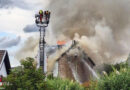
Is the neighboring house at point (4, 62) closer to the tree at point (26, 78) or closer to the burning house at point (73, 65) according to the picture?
the tree at point (26, 78)

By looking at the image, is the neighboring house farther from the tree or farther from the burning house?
the burning house

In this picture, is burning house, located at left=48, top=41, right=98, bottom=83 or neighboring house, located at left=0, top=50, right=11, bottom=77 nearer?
neighboring house, located at left=0, top=50, right=11, bottom=77

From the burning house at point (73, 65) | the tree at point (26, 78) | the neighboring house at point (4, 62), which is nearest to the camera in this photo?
the tree at point (26, 78)

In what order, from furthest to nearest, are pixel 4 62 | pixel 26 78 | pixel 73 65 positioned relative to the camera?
1. pixel 73 65
2. pixel 4 62
3. pixel 26 78

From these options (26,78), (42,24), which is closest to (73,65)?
(42,24)

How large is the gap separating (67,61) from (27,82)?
38.3 m

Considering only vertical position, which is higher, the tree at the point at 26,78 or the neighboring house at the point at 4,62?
the neighboring house at the point at 4,62

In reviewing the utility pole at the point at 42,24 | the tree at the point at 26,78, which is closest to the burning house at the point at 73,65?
the utility pole at the point at 42,24

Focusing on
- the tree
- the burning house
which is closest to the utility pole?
the burning house

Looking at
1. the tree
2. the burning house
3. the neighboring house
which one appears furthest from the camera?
the burning house

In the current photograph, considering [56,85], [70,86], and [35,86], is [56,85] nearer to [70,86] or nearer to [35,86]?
[70,86]

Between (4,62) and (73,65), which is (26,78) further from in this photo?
(73,65)

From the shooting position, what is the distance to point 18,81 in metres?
22.6

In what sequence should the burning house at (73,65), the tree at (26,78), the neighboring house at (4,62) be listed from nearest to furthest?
the tree at (26,78), the neighboring house at (4,62), the burning house at (73,65)
